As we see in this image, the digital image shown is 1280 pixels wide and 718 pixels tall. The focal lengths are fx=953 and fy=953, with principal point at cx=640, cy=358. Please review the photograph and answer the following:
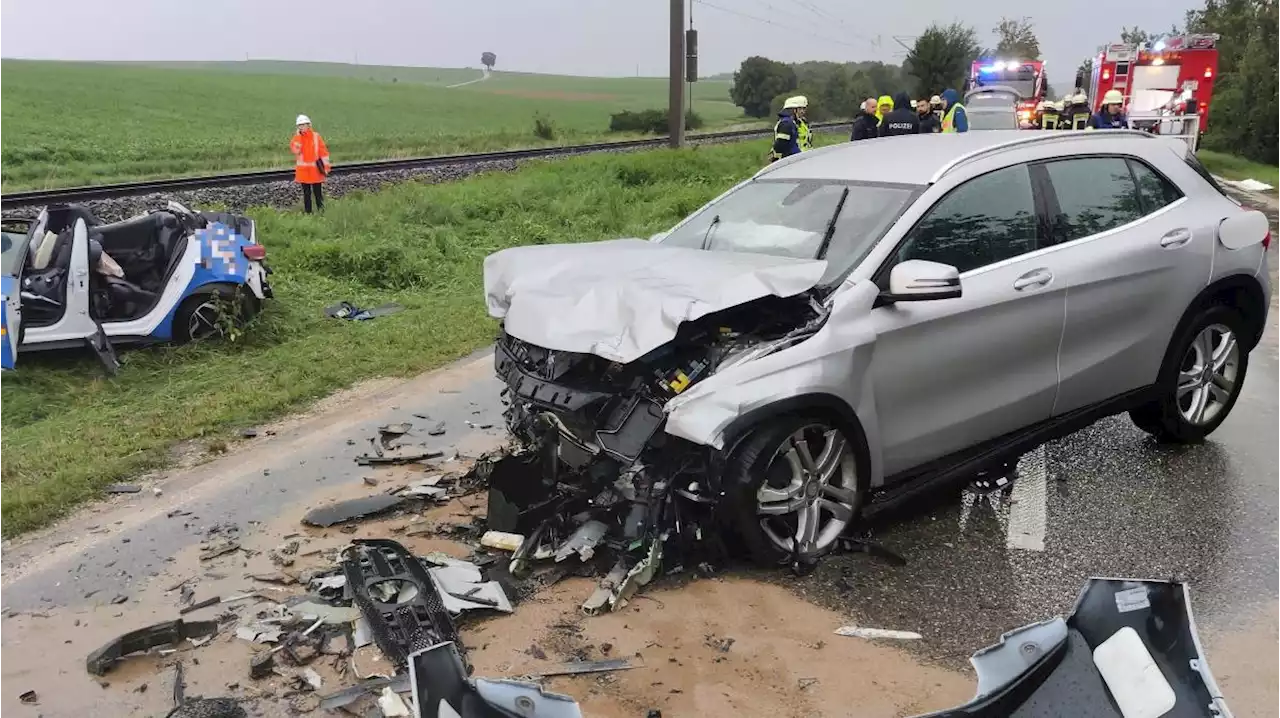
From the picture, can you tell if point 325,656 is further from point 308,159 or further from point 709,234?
point 308,159

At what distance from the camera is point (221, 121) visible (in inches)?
1805

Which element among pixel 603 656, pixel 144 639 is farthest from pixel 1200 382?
pixel 144 639

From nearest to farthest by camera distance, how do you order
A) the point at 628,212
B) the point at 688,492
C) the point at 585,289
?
the point at 688,492, the point at 585,289, the point at 628,212

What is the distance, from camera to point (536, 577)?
3994 millimetres

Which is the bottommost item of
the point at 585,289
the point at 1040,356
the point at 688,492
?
the point at 688,492

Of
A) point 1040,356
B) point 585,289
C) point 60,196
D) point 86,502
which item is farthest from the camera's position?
point 60,196

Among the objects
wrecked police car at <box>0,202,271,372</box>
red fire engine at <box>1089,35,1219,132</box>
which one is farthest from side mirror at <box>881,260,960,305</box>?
red fire engine at <box>1089,35,1219,132</box>

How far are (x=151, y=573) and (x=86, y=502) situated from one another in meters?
1.22

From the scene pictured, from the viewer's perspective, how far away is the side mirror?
3863 mm

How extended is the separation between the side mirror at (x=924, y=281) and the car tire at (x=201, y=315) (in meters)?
6.32

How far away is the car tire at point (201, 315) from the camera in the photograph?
814 cm

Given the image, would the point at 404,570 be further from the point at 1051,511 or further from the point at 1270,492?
the point at 1270,492

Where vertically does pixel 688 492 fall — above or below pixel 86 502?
above

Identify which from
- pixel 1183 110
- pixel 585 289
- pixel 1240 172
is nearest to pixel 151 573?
pixel 585 289
